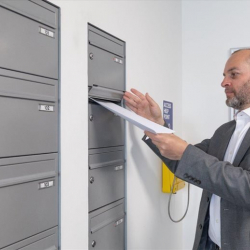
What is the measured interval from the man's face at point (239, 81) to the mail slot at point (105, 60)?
574 mm

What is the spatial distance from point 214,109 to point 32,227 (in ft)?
6.52

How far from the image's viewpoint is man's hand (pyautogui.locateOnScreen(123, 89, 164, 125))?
5.74ft

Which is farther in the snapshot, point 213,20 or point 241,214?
point 213,20

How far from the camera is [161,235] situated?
2328 millimetres

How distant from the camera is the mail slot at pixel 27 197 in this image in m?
1.05

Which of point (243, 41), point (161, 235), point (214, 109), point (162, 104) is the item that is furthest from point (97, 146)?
point (243, 41)

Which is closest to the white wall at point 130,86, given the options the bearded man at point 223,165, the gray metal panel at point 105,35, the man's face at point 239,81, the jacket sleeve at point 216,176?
the gray metal panel at point 105,35

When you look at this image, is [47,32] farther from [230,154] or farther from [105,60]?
[230,154]

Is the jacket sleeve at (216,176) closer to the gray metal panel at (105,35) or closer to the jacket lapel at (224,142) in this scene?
the jacket lapel at (224,142)

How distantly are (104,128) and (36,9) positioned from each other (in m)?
0.66

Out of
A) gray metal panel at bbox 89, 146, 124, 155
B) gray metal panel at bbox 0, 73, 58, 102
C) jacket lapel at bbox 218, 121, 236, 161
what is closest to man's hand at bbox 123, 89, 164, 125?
gray metal panel at bbox 89, 146, 124, 155

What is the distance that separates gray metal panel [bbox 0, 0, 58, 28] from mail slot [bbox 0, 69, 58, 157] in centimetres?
22

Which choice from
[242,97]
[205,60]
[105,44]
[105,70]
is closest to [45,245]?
[105,70]

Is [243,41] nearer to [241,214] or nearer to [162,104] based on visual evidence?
[162,104]
